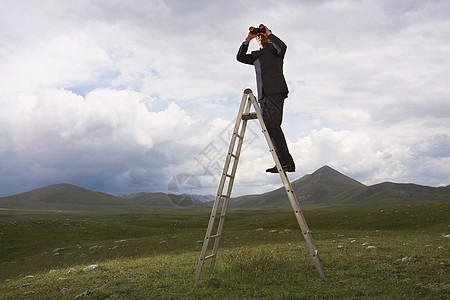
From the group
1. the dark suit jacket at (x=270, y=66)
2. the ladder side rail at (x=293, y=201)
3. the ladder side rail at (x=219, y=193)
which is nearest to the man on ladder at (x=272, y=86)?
the dark suit jacket at (x=270, y=66)

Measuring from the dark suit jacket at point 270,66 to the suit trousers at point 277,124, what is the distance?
0.21 metres

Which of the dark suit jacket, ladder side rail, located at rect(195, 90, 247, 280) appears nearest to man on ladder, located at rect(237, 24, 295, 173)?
Answer: the dark suit jacket

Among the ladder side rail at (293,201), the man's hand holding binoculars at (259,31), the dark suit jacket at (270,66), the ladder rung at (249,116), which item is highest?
the man's hand holding binoculars at (259,31)

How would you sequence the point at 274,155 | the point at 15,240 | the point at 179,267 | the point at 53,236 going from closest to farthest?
the point at 274,155, the point at 179,267, the point at 15,240, the point at 53,236

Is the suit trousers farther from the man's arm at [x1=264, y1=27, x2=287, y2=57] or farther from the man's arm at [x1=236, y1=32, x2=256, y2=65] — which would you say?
the man's arm at [x1=236, y1=32, x2=256, y2=65]

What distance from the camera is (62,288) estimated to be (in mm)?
9469

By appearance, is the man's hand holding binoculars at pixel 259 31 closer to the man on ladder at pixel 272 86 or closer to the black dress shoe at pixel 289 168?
the man on ladder at pixel 272 86

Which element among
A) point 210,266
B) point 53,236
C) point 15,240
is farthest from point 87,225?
point 210,266

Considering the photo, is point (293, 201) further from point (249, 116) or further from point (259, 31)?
point (259, 31)

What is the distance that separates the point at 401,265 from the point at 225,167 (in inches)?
244

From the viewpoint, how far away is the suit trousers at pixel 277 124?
9422 mm

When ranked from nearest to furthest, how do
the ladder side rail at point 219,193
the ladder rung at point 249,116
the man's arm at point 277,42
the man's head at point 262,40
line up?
1. the ladder side rail at point 219,193
2. the man's arm at point 277,42
3. the man's head at point 262,40
4. the ladder rung at point 249,116

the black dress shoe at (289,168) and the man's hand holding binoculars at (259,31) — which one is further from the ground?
the man's hand holding binoculars at (259,31)

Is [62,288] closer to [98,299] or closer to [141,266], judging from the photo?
[98,299]
